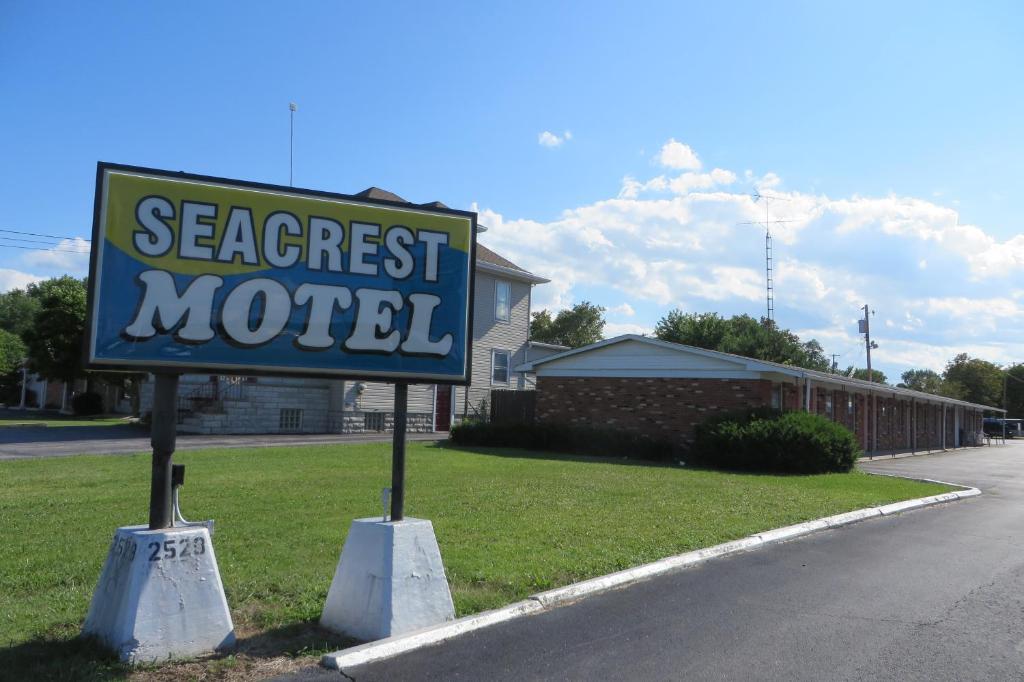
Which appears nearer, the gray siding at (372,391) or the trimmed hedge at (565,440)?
the trimmed hedge at (565,440)

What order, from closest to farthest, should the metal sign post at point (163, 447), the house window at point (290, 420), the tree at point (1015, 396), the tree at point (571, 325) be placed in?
1. the metal sign post at point (163, 447)
2. the house window at point (290, 420)
3. the tree at point (571, 325)
4. the tree at point (1015, 396)

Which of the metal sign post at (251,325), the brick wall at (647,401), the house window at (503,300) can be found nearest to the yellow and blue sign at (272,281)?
the metal sign post at (251,325)

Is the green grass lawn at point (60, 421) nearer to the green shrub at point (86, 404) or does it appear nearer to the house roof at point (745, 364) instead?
the green shrub at point (86, 404)

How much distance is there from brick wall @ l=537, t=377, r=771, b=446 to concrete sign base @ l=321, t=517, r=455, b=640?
1777 centimetres

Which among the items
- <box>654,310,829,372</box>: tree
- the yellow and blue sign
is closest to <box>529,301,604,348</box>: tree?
<box>654,310,829,372</box>: tree

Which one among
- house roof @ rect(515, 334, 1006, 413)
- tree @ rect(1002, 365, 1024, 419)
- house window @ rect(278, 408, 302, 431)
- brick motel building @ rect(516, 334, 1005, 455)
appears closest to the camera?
house roof @ rect(515, 334, 1006, 413)

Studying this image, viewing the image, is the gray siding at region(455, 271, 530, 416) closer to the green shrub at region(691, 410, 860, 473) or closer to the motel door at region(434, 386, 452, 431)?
the motel door at region(434, 386, 452, 431)

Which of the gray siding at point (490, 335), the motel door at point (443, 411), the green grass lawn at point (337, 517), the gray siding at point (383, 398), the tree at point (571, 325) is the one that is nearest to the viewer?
the green grass lawn at point (337, 517)

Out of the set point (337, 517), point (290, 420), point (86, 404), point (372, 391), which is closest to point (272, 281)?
point (337, 517)

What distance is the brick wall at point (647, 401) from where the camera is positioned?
2338 cm

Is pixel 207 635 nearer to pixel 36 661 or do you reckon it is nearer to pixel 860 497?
pixel 36 661

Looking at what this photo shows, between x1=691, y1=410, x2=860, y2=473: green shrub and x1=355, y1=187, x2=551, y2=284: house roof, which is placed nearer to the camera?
x1=691, y1=410, x2=860, y2=473: green shrub

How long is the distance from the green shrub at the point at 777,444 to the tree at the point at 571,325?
51642mm

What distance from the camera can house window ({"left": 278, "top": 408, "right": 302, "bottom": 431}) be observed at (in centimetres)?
2798
